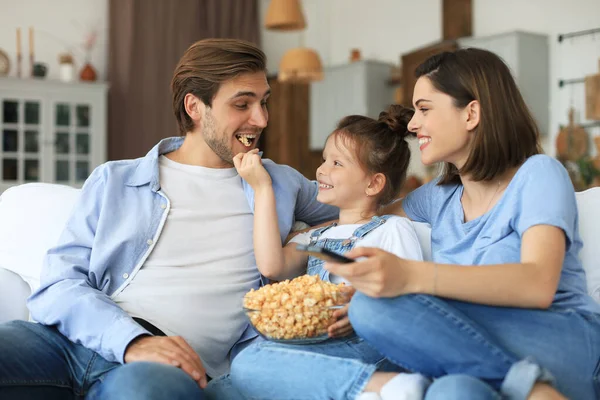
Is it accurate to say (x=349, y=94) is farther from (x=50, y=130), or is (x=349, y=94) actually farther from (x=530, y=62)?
(x=50, y=130)

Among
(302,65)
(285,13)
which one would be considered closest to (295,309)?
(285,13)

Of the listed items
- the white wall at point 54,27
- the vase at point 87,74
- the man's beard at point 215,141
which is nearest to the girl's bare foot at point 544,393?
the man's beard at point 215,141

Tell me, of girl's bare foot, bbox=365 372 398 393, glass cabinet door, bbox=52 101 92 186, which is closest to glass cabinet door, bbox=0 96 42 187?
glass cabinet door, bbox=52 101 92 186

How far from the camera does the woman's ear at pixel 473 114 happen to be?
1.73 m

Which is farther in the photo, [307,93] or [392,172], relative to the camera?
[307,93]

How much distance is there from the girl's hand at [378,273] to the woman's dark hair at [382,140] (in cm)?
72

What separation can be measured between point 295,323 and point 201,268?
1.55 feet

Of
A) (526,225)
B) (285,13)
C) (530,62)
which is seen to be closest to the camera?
(526,225)

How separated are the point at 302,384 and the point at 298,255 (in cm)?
54

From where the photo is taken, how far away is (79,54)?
7309 millimetres

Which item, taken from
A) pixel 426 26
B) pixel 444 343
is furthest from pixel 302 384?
pixel 426 26

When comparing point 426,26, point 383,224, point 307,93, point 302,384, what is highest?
point 426,26

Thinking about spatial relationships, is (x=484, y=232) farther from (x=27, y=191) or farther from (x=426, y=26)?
(x=426, y=26)

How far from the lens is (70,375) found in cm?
176
